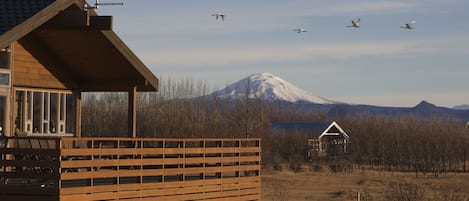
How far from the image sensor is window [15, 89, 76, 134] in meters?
21.8

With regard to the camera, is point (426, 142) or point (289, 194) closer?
point (289, 194)

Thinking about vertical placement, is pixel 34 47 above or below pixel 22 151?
above

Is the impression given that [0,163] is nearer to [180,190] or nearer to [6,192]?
[6,192]

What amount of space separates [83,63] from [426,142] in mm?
53680

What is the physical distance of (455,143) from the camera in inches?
2849

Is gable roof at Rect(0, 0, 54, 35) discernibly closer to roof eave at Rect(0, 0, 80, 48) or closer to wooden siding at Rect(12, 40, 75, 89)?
roof eave at Rect(0, 0, 80, 48)

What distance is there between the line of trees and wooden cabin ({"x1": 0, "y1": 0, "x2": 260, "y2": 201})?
128ft

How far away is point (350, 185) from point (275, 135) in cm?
2409

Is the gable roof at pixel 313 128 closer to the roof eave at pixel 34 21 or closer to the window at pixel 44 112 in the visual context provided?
the window at pixel 44 112

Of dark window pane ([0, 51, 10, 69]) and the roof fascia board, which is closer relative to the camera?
the roof fascia board

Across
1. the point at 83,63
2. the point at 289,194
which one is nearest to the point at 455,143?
the point at 289,194

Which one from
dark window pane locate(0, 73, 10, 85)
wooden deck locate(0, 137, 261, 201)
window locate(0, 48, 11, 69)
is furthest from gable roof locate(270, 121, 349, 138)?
window locate(0, 48, 11, 69)

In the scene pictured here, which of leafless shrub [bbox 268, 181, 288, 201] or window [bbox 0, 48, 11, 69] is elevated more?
window [bbox 0, 48, 11, 69]

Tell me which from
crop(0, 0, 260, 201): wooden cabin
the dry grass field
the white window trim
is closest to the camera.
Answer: crop(0, 0, 260, 201): wooden cabin
